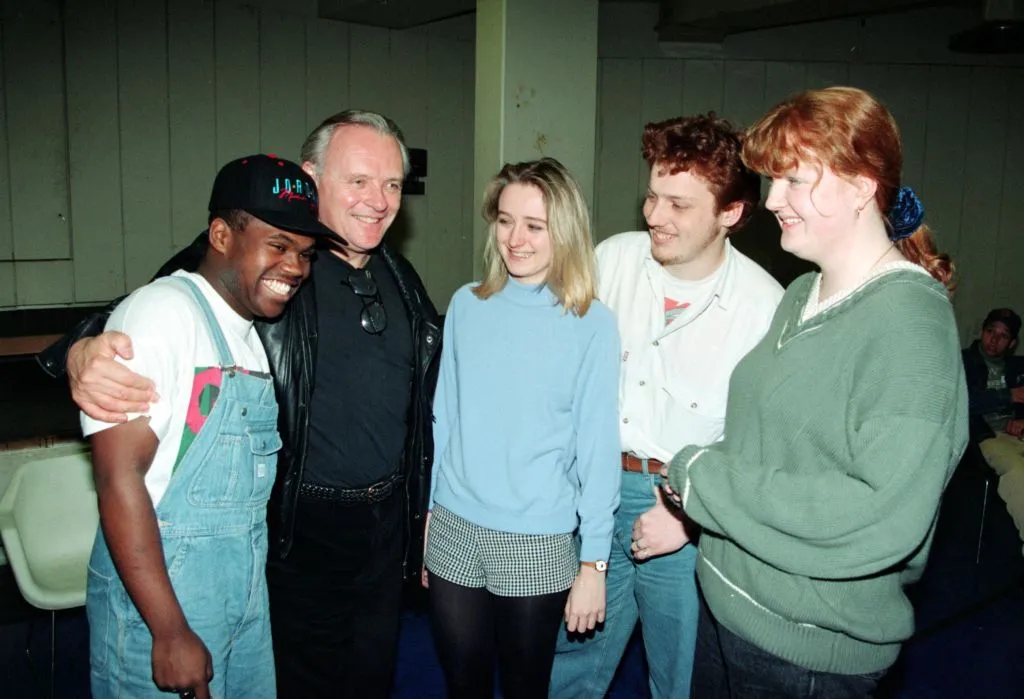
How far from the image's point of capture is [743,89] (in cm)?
628

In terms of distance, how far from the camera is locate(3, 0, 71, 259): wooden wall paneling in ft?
14.3

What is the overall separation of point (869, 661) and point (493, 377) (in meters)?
0.99

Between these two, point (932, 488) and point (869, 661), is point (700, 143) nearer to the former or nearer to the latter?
point (932, 488)

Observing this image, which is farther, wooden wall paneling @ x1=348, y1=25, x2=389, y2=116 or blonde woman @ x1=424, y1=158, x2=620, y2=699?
wooden wall paneling @ x1=348, y1=25, x2=389, y2=116

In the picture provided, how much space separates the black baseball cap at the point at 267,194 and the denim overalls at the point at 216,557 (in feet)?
0.66

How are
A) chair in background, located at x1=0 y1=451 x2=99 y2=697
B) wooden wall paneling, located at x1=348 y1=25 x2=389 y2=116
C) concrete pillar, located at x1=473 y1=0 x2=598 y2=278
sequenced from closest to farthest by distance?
chair in background, located at x1=0 y1=451 x2=99 y2=697, concrete pillar, located at x1=473 y1=0 x2=598 y2=278, wooden wall paneling, located at x1=348 y1=25 x2=389 y2=116

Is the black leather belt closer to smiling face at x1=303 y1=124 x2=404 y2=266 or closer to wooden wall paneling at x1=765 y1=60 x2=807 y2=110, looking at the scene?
smiling face at x1=303 y1=124 x2=404 y2=266

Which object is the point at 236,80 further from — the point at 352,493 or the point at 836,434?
the point at 836,434

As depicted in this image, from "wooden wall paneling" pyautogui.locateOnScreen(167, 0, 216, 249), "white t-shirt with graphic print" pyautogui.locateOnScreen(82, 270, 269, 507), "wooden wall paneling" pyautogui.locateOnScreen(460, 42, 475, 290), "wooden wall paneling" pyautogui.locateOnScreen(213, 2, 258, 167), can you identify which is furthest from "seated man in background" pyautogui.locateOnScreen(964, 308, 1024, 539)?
"wooden wall paneling" pyautogui.locateOnScreen(167, 0, 216, 249)

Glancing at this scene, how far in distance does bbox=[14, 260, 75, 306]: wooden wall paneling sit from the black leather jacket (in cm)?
334

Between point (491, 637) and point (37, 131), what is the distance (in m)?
4.09

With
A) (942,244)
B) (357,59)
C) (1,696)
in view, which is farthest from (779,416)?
(942,244)

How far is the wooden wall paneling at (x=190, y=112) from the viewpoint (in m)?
4.91

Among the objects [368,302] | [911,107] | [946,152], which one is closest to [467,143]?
[911,107]
